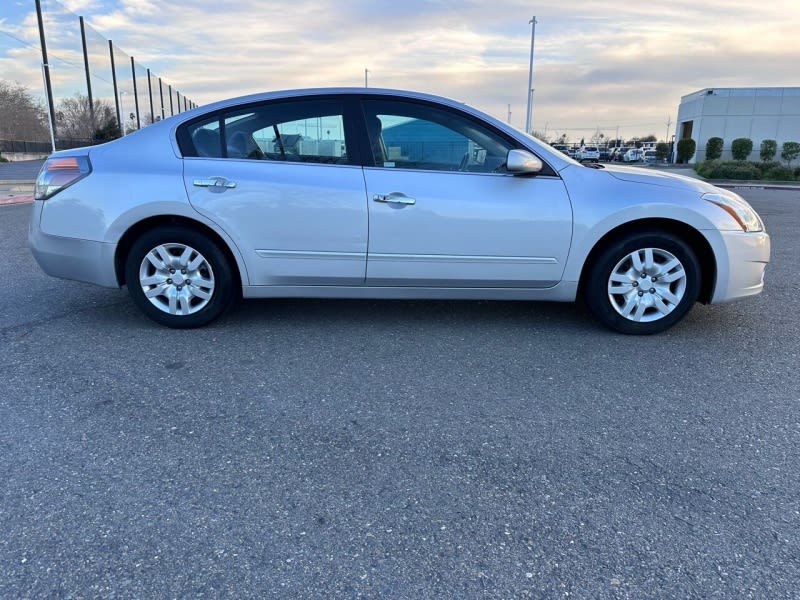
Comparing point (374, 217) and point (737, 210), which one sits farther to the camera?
point (737, 210)

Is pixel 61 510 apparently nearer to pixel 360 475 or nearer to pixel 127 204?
pixel 360 475

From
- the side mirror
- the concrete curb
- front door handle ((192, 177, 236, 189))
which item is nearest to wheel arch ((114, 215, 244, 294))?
front door handle ((192, 177, 236, 189))

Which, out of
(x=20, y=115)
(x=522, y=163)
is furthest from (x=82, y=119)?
(x=522, y=163)

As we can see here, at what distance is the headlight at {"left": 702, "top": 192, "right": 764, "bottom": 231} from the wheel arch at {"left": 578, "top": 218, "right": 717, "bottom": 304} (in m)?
0.25

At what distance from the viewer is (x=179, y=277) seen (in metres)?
4.31

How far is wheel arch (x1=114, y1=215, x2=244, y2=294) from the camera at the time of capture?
4282 mm

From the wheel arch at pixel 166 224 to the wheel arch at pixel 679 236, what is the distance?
8.23 feet

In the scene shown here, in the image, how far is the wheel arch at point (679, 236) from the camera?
4.24m

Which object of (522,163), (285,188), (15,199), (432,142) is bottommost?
(15,199)

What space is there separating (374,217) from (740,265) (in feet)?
8.47

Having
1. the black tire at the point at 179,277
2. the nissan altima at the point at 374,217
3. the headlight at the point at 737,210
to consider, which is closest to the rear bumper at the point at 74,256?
the nissan altima at the point at 374,217

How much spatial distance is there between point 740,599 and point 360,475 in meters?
1.42

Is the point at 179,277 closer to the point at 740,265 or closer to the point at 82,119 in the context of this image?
the point at 740,265

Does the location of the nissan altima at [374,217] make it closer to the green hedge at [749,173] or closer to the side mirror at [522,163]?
the side mirror at [522,163]
